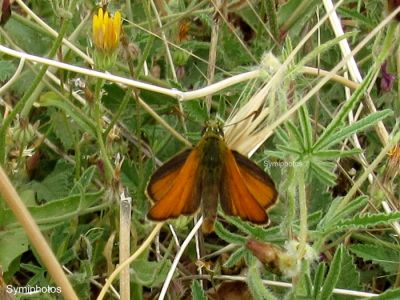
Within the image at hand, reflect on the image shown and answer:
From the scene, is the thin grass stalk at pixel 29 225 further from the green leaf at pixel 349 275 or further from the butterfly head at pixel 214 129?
the green leaf at pixel 349 275

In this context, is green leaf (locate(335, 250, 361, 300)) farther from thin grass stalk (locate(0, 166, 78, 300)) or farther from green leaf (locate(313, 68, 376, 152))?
thin grass stalk (locate(0, 166, 78, 300))

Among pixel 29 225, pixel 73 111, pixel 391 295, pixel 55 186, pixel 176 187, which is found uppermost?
pixel 73 111

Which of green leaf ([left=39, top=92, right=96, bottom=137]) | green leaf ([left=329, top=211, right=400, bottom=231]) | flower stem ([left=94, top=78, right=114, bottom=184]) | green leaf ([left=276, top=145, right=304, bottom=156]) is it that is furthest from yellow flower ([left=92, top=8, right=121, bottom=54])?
green leaf ([left=329, top=211, right=400, bottom=231])

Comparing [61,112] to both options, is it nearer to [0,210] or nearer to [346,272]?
[0,210]

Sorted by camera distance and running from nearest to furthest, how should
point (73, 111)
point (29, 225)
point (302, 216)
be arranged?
point (29, 225)
point (302, 216)
point (73, 111)

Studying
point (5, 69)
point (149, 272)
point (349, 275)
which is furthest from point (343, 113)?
point (5, 69)

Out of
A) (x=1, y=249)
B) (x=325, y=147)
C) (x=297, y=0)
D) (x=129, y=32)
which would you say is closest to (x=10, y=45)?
(x=129, y=32)

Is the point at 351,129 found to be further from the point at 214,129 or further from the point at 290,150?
the point at 214,129
